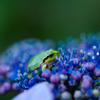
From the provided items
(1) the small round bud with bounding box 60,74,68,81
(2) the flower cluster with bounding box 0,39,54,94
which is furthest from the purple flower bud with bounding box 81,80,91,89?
(2) the flower cluster with bounding box 0,39,54,94

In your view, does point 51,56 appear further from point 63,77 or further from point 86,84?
point 86,84

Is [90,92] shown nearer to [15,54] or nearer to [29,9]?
[15,54]

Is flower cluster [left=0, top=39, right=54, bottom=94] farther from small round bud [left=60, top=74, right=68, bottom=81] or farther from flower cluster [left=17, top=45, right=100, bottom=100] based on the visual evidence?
small round bud [left=60, top=74, right=68, bottom=81]

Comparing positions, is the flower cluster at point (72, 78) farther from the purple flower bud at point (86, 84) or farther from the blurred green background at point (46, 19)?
the blurred green background at point (46, 19)

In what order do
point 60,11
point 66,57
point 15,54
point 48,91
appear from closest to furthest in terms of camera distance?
point 48,91, point 66,57, point 15,54, point 60,11

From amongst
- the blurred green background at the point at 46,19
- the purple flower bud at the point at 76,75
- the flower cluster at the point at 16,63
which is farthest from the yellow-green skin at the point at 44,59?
the blurred green background at the point at 46,19

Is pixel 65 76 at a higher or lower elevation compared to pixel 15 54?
lower

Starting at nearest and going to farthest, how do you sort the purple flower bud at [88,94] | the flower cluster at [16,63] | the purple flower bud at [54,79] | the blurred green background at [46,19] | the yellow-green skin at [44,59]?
the purple flower bud at [88,94] < the purple flower bud at [54,79] < the yellow-green skin at [44,59] < the flower cluster at [16,63] < the blurred green background at [46,19]

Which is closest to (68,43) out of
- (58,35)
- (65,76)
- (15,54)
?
(15,54)
